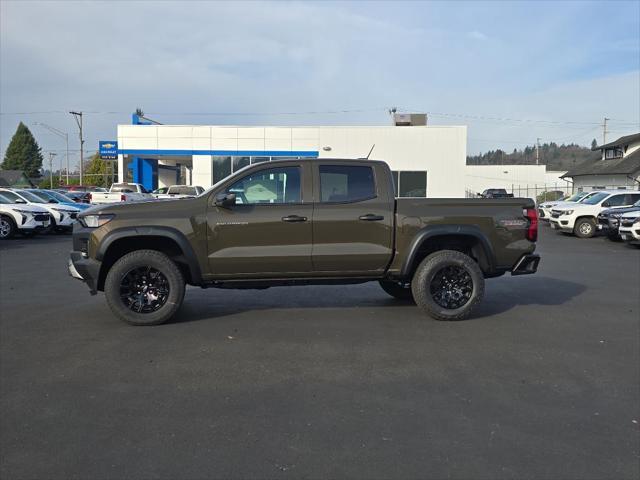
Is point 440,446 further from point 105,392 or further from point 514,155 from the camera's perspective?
point 514,155

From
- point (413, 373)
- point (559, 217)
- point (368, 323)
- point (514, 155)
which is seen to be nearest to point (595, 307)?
point (368, 323)

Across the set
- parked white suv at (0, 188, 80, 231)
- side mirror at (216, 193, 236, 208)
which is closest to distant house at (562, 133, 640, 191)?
parked white suv at (0, 188, 80, 231)

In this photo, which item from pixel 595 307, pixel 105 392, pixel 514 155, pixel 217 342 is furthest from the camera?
pixel 514 155

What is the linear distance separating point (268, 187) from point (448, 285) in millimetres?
2565

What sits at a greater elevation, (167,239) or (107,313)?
(167,239)

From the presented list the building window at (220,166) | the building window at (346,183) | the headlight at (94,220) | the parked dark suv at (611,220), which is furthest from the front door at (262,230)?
the building window at (220,166)

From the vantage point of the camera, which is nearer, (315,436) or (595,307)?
(315,436)

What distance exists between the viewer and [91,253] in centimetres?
636

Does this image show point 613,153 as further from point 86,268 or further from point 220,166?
point 86,268

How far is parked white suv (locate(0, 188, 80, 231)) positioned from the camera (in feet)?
63.4

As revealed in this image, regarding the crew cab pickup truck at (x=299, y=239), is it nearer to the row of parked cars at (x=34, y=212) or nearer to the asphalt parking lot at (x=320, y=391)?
the asphalt parking lot at (x=320, y=391)

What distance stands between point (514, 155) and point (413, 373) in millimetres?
168860

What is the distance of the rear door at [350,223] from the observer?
6.59 meters

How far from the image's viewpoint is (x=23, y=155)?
106062 millimetres
